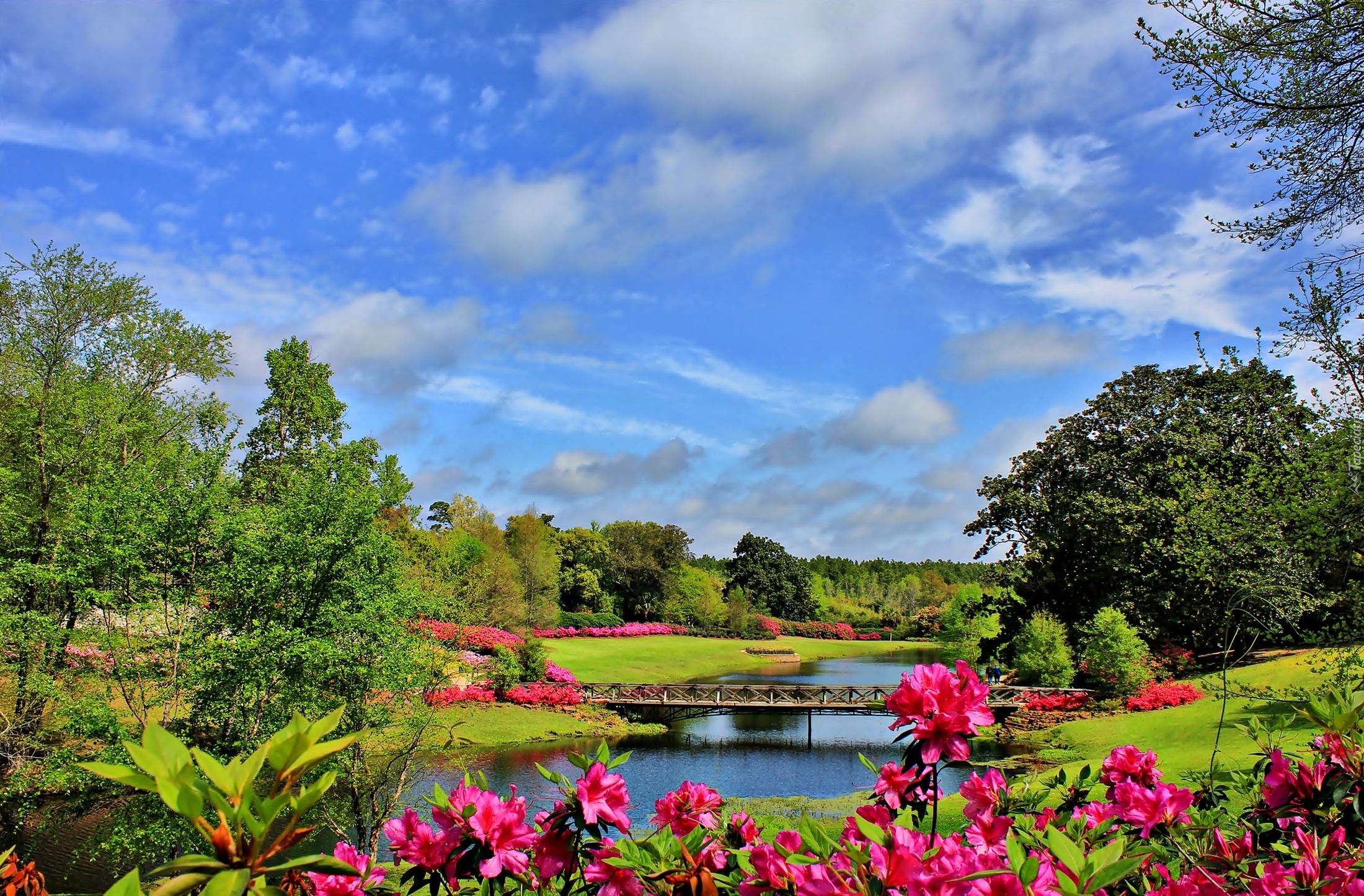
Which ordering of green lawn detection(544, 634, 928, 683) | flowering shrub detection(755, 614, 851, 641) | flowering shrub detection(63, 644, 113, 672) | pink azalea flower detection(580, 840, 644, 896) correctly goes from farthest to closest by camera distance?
flowering shrub detection(755, 614, 851, 641)
green lawn detection(544, 634, 928, 683)
flowering shrub detection(63, 644, 113, 672)
pink azalea flower detection(580, 840, 644, 896)

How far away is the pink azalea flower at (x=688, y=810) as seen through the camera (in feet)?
7.84

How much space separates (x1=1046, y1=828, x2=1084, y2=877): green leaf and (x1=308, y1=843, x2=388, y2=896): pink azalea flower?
4.72 feet

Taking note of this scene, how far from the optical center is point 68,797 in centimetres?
1382

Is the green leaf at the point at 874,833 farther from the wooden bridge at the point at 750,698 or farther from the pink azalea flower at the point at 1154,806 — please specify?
the wooden bridge at the point at 750,698

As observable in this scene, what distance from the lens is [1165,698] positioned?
21.6 metres

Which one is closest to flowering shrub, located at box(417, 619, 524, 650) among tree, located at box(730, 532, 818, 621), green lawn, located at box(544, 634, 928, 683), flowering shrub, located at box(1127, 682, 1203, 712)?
green lawn, located at box(544, 634, 928, 683)

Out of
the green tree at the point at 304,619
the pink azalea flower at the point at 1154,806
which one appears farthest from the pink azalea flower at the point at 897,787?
the green tree at the point at 304,619

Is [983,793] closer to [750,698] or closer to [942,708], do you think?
[942,708]

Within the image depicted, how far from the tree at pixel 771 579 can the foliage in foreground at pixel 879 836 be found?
65829 mm

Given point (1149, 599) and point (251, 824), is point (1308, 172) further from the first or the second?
point (1149, 599)

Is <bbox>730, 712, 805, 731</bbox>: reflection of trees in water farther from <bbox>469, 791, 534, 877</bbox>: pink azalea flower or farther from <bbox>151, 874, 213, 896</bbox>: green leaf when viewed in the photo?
<bbox>151, 874, 213, 896</bbox>: green leaf

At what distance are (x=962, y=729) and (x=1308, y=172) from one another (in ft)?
29.3

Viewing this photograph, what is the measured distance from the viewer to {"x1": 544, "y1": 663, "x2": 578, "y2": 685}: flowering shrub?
28.8 m

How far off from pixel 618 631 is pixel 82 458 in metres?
37.1
